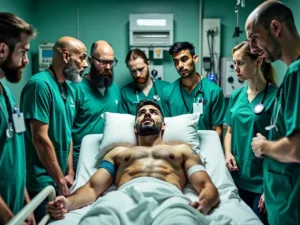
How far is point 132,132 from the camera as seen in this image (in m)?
2.63

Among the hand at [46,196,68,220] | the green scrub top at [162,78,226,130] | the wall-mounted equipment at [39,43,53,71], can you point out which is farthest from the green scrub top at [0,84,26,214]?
the wall-mounted equipment at [39,43,53,71]

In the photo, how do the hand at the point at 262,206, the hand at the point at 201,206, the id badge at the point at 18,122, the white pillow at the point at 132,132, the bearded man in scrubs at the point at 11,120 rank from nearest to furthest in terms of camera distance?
the bearded man in scrubs at the point at 11,120, the id badge at the point at 18,122, the hand at the point at 201,206, the hand at the point at 262,206, the white pillow at the point at 132,132

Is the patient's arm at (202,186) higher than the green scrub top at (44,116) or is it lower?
lower

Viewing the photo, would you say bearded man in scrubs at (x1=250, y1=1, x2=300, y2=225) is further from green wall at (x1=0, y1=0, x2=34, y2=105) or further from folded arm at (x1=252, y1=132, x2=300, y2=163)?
green wall at (x1=0, y1=0, x2=34, y2=105)

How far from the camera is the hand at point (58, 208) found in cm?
177

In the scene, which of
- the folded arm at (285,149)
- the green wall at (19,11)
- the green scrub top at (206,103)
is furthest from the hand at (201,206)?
the green wall at (19,11)

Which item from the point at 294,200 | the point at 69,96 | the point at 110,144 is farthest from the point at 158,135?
the point at 294,200

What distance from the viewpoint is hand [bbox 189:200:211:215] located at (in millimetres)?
1870

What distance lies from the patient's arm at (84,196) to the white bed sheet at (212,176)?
0.12 ft

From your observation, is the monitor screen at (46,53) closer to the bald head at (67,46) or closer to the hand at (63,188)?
the bald head at (67,46)

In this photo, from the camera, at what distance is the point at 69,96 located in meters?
2.37

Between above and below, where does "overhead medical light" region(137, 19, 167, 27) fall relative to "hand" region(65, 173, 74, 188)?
above

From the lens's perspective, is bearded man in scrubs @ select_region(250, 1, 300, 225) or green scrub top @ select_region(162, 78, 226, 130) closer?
bearded man in scrubs @ select_region(250, 1, 300, 225)

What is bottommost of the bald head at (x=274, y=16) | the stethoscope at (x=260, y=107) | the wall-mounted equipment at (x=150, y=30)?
the stethoscope at (x=260, y=107)
